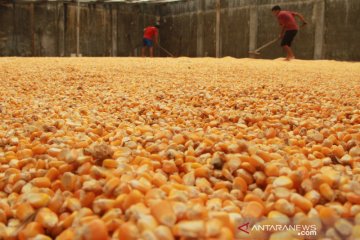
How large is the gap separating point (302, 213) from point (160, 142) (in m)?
0.93

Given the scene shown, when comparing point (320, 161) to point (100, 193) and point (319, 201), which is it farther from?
point (100, 193)

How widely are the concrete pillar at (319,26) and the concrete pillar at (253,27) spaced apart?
7.37ft

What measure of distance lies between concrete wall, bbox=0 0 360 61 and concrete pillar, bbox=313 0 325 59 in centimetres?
3

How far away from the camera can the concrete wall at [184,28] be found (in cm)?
1198

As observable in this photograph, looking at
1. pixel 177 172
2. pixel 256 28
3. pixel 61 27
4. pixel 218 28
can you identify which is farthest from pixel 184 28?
pixel 177 172

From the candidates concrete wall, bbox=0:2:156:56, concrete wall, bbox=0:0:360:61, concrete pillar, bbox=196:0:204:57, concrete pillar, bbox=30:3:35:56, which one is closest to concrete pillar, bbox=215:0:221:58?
concrete wall, bbox=0:0:360:61

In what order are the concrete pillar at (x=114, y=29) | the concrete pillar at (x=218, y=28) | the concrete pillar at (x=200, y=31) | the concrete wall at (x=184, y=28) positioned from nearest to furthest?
1. the concrete wall at (x=184, y=28)
2. the concrete pillar at (x=218, y=28)
3. the concrete pillar at (x=200, y=31)
4. the concrete pillar at (x=114, y=29)

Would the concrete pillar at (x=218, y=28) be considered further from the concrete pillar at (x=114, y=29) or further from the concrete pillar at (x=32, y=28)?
the concrete pillar at (x=32, y=28)

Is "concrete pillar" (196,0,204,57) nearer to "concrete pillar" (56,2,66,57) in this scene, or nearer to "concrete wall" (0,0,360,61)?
"concrete wall" (0,0,360,61)

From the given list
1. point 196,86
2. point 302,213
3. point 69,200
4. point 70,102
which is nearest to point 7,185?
point 69,200

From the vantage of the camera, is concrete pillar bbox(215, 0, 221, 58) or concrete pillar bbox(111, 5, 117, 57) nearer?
concrete pillar bbox(215, 0, 221, 58)

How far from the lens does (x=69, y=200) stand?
134cm

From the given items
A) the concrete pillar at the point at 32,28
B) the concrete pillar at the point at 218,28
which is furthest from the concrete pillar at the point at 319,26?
the concrete pillar at the point at 32,28

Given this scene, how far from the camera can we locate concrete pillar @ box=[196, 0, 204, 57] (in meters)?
15.6
